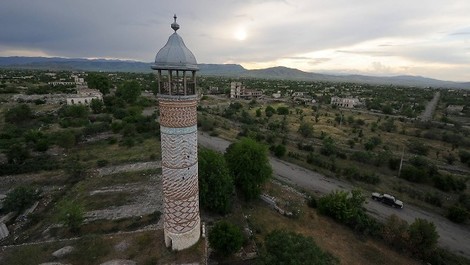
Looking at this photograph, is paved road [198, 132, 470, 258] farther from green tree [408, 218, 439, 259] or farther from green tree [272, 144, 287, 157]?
green tree [408, 218, 439, 259]

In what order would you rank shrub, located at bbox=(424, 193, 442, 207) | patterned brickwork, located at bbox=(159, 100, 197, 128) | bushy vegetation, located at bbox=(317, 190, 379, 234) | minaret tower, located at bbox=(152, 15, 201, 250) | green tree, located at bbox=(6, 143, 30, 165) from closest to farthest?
minaret tower, located at bbox=(152, 15, 201, 250) < patterned brickwork, located at bbox=(159, 100, 197, 128) < bushy vegetation, located at bbox=(317, 190, 379, 234) < shrub, located at bbox=(424, 193, 442, 207) < green tree, located at bbox=(6, 143, 30, 165)

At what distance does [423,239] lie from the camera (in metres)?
16.4

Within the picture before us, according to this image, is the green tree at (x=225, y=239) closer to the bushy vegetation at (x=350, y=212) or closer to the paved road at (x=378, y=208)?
the bushy vegetation at (x=350, y=212)

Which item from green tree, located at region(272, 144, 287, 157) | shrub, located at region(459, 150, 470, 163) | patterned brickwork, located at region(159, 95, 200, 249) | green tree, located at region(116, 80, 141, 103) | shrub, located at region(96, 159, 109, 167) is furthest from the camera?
green tree, located at region(116, 80, 141, 103)

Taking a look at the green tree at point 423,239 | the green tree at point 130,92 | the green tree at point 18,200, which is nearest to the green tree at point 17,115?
the green tree at point 130,92

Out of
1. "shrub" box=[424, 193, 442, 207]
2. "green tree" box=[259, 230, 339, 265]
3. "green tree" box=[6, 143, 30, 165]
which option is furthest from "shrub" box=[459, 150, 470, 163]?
"green tree" box=[6, 143, 30, 165]

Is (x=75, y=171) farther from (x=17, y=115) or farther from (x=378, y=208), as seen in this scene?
(x=17, y=115)

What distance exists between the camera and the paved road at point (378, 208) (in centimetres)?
1941

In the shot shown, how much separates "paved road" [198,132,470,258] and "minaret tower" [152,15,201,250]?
16.4m

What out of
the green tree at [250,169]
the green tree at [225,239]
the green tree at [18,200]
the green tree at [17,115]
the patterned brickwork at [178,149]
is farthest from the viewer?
the green tree at [17,115]

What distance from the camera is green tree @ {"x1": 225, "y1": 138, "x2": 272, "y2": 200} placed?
68.9 feet

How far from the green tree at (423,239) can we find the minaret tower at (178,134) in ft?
45.9

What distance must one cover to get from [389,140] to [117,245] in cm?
4533

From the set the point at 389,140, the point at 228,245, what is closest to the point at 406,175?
the point at 389,140
